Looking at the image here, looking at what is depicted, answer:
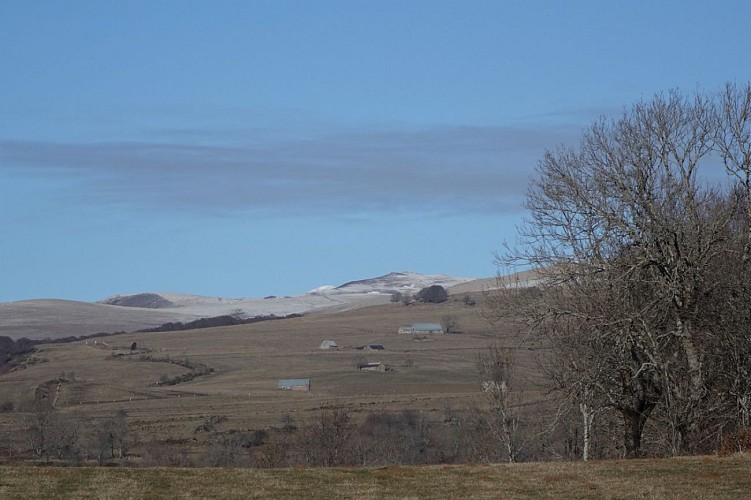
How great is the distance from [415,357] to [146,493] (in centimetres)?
11386

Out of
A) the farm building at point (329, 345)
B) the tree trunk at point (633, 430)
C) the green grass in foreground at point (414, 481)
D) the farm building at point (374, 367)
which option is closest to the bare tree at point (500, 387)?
the tree trunk at point (633, 430)

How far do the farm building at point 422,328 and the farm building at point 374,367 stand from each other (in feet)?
108

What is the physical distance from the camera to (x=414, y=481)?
2041cm

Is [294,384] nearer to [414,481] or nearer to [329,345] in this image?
[329,345]

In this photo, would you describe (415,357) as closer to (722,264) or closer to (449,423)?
(449,423)

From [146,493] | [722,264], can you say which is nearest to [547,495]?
[146,493]

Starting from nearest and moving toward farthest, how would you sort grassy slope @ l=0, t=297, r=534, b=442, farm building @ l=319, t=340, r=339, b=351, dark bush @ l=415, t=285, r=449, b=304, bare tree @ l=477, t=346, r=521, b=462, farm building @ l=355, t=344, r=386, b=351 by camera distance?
bare tree @ l=477, t=346, r=521, b=462, grassy slope @ l=0, t=297, r=534, b=442, farm building @ l=355, t=344, r=386, b=351, farm building @ l=319, t=340, r=339, b=351, dark bush @ l=415, t=285, r=449, b=304

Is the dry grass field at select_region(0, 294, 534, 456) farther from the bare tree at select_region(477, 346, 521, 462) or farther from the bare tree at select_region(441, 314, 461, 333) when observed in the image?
the bare tree at select_region(477, 346, 521, 462)

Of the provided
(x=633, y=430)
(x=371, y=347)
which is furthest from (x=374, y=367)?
(x=633, y=430)

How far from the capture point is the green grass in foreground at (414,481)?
738 inches

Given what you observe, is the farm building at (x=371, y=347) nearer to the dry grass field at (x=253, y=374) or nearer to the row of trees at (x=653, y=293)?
the dry grass field at (x=253, y=374)

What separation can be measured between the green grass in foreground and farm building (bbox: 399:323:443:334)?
13514cm

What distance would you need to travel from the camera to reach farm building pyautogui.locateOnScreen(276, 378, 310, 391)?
111000 millimetres

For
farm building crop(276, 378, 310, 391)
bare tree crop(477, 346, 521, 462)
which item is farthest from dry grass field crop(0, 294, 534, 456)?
bare tree crop(477, 346, 521, 462)
